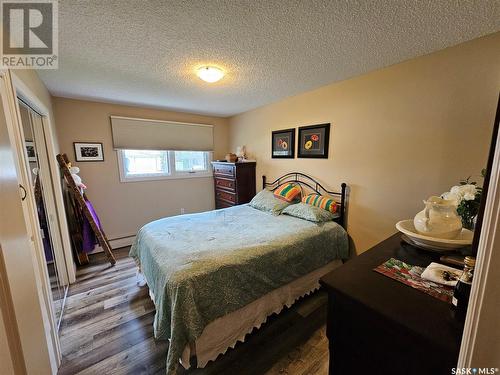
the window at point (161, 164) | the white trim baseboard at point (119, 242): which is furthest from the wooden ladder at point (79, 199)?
the window at point (161, 164)

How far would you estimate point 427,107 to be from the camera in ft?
6.07

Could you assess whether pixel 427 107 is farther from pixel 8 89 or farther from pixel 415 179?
pixel 8 89

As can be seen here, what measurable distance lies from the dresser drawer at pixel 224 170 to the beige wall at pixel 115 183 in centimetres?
48

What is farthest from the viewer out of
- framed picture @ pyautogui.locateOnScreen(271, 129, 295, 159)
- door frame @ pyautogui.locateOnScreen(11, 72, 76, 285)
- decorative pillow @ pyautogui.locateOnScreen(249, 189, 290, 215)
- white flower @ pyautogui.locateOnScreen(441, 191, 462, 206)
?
framed picture @ pyautogui.locateOnScreen(271, 129, 295, 159)

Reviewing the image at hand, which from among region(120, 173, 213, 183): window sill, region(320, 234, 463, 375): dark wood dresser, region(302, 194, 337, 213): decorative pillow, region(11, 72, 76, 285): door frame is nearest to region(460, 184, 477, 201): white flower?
region(320, 234, 463, 375): dark wood dresser

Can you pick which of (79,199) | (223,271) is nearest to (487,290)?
(223,271)

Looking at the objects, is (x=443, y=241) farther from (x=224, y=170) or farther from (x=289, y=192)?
(x=224, y=170)

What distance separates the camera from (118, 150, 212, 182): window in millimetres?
3570

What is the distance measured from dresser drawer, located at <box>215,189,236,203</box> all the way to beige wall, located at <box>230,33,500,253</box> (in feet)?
4.89

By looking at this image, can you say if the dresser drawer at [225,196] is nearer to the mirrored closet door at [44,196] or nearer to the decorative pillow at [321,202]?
the decorative pillow at [321,202]

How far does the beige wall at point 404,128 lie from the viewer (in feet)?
5.25

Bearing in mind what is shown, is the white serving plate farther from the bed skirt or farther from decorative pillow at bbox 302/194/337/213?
decorative pillow at bbox 302/194/337/213

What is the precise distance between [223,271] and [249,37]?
178 cm

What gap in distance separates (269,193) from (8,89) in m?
2.81
